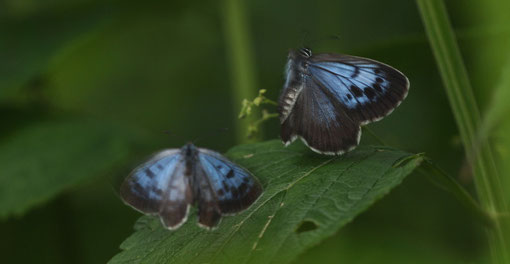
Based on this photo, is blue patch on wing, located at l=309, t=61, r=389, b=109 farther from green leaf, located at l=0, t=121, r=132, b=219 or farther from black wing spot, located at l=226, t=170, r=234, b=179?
green leaf, located at l=0, t=121, r=132, b=219

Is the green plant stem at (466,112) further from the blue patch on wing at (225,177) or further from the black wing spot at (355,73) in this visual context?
the blue patch on wing at (225,177)

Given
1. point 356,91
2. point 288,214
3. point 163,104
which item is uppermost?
point 356,91

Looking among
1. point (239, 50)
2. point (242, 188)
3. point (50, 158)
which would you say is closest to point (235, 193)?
point (242, 188)

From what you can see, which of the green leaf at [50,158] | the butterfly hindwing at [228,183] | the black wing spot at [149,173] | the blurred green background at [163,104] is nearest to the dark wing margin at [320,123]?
the butterfly hindwing at [228,183]

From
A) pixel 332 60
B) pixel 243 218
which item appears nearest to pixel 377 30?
pixel 332 60

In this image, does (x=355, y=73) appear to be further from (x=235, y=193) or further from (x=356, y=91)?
(x=235, y=193)

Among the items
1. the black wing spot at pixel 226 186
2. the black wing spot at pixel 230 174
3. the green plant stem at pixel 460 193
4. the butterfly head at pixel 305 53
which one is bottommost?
the green plant stem at pixel 460 193

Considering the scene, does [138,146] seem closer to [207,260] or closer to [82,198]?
[82,198]
